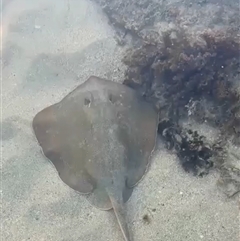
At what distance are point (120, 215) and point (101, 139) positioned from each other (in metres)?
0.97

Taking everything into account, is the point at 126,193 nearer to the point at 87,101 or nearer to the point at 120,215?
the point at 120,215

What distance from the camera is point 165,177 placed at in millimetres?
4633

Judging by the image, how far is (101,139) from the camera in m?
4.60

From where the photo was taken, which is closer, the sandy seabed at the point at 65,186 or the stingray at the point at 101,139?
the sandy seabed at the point at 65,186

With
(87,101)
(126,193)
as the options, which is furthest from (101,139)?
(126,193)

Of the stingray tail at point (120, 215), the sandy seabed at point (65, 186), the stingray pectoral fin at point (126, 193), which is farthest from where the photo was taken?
the stingray pectoral fin at point (126, 193)

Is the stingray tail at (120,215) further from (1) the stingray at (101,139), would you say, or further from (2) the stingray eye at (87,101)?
(2) the stingray eye at (87,101)

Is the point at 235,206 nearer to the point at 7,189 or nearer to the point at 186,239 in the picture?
the point at 186,239

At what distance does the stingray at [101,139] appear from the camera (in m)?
4.41

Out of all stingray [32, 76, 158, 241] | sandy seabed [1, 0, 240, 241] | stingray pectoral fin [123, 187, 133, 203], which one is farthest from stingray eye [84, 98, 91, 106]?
stingray pectoral fin [123, 187, 133, 203]

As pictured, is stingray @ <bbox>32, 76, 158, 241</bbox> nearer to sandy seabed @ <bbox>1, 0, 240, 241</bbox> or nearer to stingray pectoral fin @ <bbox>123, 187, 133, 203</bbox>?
stingray pectoral fin @ <bbox>123, 187, 133, 203</bbox>

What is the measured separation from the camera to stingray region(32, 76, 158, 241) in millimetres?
4406

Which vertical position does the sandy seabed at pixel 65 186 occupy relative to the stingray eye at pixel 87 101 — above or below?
below

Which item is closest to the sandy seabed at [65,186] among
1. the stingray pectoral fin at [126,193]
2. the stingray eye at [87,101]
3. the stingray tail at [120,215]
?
the stingray pectoral fin at [126,193]
